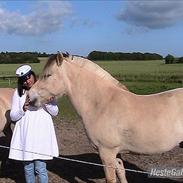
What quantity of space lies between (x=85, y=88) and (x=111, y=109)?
1.55 ft

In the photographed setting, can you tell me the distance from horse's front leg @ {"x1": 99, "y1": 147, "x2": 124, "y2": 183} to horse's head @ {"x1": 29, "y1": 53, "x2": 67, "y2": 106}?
1.01m

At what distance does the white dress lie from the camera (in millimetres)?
4910

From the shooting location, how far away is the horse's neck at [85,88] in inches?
199

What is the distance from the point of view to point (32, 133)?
4.94 m

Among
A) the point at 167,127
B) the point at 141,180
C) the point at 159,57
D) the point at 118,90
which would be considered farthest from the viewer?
the point at 159,57

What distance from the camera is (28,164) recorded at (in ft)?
16.6

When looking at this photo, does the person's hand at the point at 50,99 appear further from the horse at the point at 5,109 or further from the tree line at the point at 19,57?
the tree line at the point at 19,57

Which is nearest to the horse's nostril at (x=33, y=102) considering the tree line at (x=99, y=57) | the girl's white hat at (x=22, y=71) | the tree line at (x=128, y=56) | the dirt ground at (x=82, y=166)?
the girl's white hat at (x=22, y=71)

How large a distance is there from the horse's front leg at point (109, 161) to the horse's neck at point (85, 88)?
55 centimetres

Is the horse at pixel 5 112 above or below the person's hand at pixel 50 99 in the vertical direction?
below

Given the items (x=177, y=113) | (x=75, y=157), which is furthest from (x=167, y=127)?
(x=75, y=157)

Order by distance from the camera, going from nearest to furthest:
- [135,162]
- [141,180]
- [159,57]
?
[141,180] < [135,162] < [159,57]

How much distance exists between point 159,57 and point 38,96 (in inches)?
3348

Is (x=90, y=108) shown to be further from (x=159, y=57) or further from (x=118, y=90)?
(x=159, y=57)
